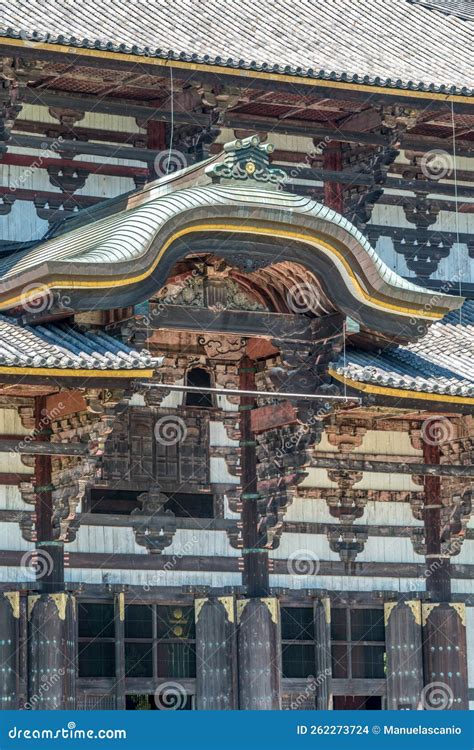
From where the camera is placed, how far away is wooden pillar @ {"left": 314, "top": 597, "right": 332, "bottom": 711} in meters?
25.8

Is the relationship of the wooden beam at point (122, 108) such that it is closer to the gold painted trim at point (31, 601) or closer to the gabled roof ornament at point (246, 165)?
the gabled roof ornament at point (246, 165)

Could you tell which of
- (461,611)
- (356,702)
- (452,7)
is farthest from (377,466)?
(452,7)

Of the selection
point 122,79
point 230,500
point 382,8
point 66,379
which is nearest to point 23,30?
point 122,79

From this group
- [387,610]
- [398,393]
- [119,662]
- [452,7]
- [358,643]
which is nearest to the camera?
[398,393]

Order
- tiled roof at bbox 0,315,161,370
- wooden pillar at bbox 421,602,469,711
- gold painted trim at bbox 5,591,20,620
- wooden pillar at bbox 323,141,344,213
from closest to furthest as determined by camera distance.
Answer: tiled roof at bbox 0,315,161,370
gold painted trim at bbox 5,591,20,620
wooden pillar at bbox 421,602,469,711
wooden pillar at bbox 323,141,344,213

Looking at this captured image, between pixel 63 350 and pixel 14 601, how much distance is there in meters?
2.97

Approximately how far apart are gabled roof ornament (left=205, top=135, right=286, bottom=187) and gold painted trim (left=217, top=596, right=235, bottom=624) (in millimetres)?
5000

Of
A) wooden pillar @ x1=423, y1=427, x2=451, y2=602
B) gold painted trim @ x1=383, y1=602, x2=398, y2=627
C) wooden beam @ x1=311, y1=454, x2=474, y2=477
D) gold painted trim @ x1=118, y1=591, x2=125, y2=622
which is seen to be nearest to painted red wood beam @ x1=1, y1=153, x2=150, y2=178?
wooden beam @ x1=311, y1=454, x2=474, y2=477

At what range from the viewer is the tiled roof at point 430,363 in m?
24.1

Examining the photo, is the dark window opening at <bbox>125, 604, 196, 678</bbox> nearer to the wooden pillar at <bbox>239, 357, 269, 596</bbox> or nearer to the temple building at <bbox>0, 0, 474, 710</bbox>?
the temple building at <bbox>0, 0, 474, 710</bbox>

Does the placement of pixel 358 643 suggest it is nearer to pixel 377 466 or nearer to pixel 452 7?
pixel 377 466

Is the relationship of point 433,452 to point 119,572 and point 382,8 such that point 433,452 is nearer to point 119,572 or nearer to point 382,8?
point 119,572

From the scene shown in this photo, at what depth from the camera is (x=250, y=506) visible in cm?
2539

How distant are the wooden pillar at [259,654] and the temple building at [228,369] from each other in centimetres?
3
